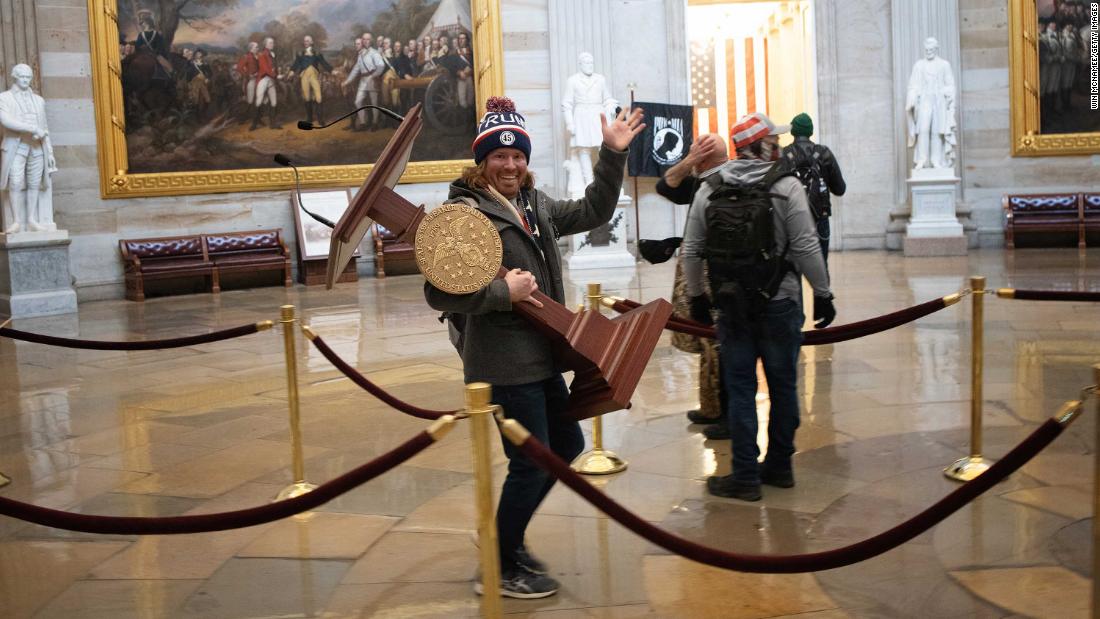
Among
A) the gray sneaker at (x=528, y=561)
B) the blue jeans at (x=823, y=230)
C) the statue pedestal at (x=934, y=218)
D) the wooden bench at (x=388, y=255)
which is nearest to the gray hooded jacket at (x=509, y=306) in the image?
the gray sneaker at (x=528, y=561)

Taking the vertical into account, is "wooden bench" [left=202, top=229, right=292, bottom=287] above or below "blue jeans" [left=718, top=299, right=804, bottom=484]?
above

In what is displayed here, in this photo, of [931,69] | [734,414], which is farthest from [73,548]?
[931,69]

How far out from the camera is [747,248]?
4820 mm

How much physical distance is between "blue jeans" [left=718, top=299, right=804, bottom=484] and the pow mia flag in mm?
11194

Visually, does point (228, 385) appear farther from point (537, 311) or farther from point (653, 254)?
point (537, 311)

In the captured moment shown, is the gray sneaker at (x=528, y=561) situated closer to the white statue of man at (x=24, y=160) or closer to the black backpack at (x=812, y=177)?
the black backpack at (x=812, y=177)

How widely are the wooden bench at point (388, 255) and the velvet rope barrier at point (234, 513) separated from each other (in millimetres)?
12680

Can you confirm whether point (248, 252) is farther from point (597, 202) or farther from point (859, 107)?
point (597, 202)

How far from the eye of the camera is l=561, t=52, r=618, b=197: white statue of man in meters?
15.5

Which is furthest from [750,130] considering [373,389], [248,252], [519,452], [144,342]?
[248,252]

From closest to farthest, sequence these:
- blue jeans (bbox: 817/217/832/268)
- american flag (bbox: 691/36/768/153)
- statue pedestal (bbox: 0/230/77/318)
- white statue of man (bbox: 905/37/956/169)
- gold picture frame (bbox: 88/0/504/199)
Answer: blue jeans (bbox: 817/217/832/268)
statue pedestal (bbox: 0/230/77/318)
gold picture frame (bbox: 88/0/504/199)
white statue of man (bbox: 905/37/956/169)
american flag (bbox: 691/36/768/153)

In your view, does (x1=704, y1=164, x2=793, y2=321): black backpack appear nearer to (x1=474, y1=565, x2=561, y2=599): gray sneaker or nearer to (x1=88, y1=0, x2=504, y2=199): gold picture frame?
(x1=474, y1=565, x2=561, y2=599): gray sneaker

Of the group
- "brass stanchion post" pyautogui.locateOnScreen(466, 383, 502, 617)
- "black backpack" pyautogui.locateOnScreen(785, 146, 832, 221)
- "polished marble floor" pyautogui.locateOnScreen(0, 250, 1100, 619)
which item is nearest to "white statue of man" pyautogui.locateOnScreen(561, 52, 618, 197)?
"polished marble floor" pyautogui.locateOnScreen(0, 250, 1100, 619)

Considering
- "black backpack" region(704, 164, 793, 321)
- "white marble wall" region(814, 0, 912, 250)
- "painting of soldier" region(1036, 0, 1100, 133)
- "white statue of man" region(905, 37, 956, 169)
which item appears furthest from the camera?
"white marble wall" region(814, 0, 912, 250)
